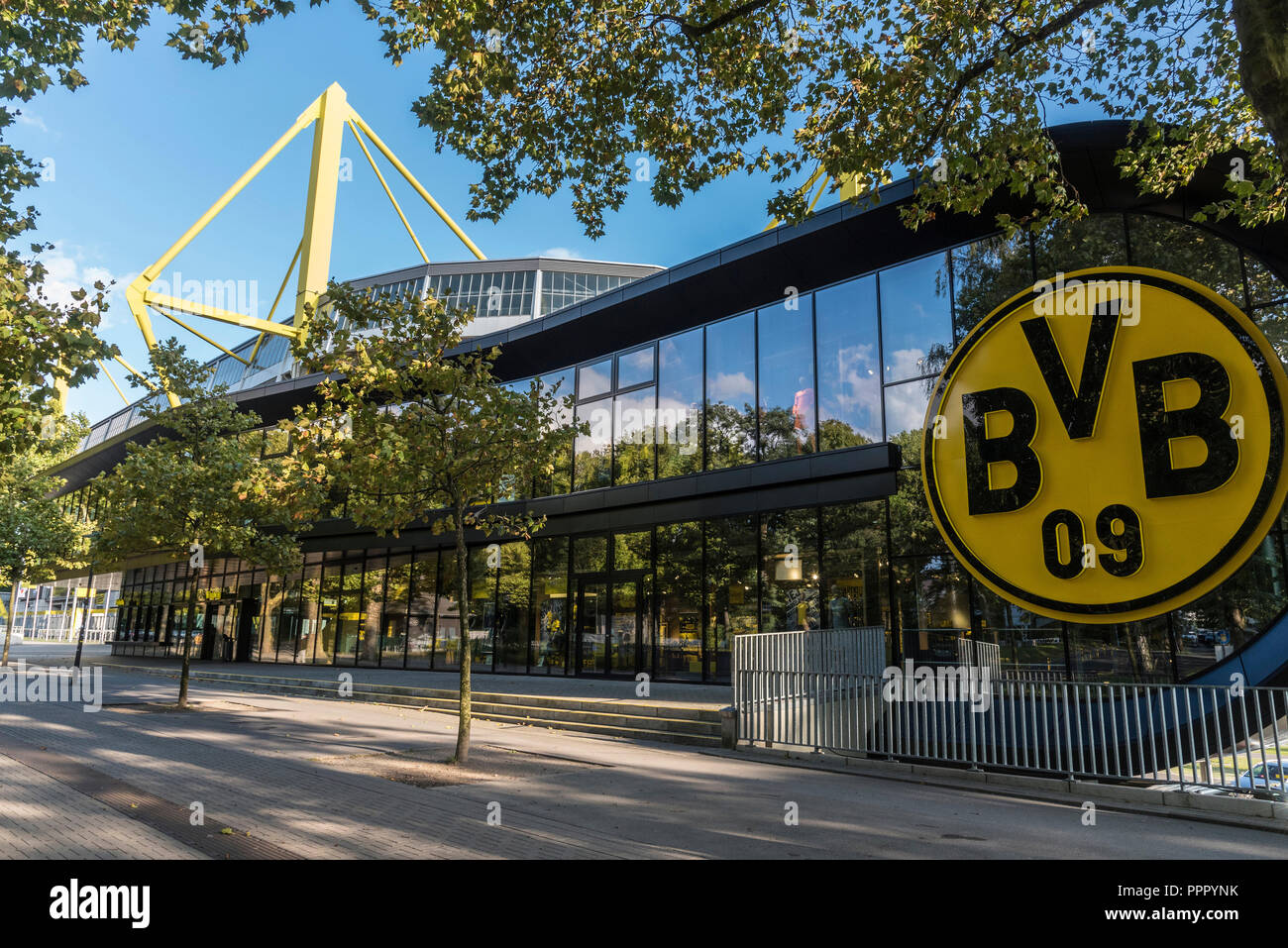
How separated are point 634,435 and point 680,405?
5.32 ft

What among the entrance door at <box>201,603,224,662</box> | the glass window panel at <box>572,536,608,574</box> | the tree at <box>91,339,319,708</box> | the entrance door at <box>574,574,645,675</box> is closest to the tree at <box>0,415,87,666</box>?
the entrance door at <box>201,603,224,662</box>

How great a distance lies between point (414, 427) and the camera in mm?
10086

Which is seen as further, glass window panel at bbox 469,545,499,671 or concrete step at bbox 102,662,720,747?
glass window panel at bbox 469,545,499,671

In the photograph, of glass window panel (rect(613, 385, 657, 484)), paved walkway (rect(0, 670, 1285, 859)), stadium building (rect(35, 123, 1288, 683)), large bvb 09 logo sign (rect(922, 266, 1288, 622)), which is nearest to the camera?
paved walkway (rect(0, 670, 1285, 859))

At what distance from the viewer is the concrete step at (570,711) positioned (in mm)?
12289

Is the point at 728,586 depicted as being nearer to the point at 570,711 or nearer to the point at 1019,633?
the point at 570,711

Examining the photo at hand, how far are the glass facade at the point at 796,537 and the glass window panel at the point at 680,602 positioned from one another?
42 mm

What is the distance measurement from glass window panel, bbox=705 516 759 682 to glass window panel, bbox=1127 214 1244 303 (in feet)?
30.1

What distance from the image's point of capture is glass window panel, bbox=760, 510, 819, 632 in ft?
53.5

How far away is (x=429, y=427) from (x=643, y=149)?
4.75 meters

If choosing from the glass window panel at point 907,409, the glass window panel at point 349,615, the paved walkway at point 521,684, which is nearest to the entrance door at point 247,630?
the paved walkway at point 521,684

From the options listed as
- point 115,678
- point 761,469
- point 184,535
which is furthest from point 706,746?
point 115,678

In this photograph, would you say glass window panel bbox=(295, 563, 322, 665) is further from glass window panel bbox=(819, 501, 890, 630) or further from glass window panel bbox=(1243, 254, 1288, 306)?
glass window panel bbox=(1243, 254, 1288, 306)
